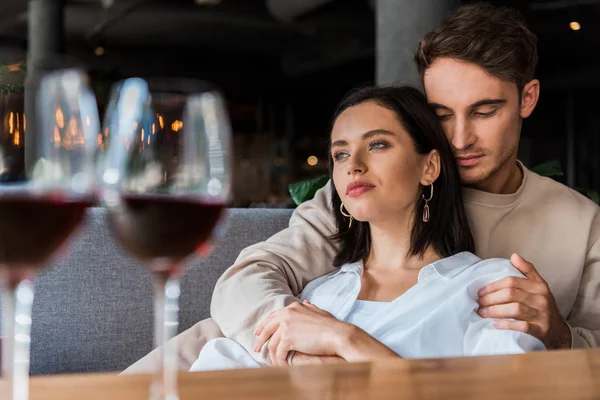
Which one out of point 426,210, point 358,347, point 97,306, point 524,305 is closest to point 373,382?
point 358,347

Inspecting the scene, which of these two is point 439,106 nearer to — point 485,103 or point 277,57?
point 485,103

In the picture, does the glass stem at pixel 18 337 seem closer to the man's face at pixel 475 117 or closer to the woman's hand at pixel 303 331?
the woman's hand at pixel 303 331

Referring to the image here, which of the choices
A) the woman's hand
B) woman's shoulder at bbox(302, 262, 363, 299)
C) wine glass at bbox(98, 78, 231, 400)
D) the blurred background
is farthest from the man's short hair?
the blurred background

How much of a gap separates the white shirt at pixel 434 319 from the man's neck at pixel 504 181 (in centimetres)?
26

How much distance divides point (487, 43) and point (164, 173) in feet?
5.57

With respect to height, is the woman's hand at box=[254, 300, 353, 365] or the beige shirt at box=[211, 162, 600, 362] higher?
the beige shirt at box=[211, 162, 600, 362]

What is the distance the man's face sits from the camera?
80.3 inches

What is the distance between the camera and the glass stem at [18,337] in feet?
1.56

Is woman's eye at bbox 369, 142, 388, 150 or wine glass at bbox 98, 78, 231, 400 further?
woman's eye at bbox 369, 142, 388, 150

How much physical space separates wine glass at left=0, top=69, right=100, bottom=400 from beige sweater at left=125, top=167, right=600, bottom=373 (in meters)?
1.39

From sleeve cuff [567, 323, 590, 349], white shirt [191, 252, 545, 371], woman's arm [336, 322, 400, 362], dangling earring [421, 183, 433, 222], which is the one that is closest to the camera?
woman's arm [336, 322, 400, 362]

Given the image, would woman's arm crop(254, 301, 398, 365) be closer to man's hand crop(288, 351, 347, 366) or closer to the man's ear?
man's hand crop(288, 351, 347, 366)

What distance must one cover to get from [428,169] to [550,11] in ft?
26.2

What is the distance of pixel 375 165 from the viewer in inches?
75.6
